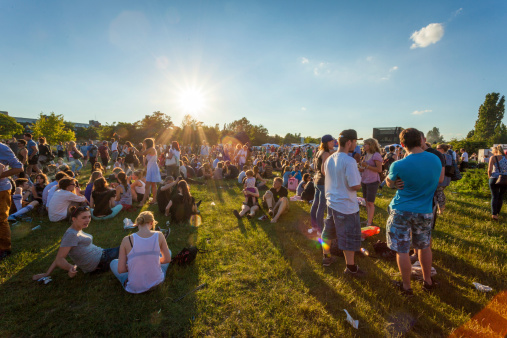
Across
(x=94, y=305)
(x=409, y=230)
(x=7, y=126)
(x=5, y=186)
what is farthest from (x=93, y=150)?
(x=7, y=126)

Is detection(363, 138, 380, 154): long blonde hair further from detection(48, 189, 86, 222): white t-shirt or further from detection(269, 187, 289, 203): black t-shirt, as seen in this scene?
detection(48, 189, 86, 222): white t-shirt

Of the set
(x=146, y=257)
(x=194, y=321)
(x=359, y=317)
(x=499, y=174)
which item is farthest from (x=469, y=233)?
(x=146, y=257)

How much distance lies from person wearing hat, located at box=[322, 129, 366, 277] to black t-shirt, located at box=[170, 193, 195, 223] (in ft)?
12.8

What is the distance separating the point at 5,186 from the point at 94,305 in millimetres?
2804

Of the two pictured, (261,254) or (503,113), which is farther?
(503,113)

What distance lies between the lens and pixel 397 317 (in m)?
2.66

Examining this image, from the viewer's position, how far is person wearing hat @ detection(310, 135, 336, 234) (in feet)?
13.0

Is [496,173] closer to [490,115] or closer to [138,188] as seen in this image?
[138,188]

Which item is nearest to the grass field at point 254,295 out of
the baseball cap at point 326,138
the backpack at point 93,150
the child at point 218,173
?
the baseball cap at point 326,138

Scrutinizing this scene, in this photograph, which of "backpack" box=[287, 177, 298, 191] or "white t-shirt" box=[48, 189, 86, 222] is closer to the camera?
"white t-shirt" box=[48, 189, 86, 222]

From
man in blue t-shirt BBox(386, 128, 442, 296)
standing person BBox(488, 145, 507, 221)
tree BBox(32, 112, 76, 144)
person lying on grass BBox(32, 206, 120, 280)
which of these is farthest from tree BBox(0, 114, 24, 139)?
standing person BBox(488, 145, 507, 221)

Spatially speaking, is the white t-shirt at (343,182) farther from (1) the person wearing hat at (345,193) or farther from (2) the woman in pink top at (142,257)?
(2) the woman in pink top at (142,257)

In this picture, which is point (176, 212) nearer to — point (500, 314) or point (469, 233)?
point (500, 314)

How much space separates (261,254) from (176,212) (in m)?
2.72
